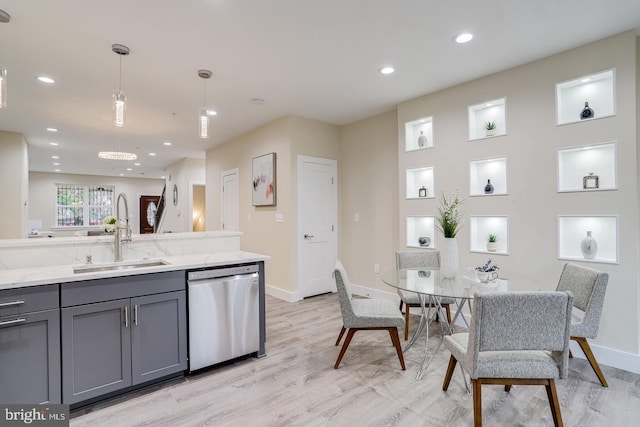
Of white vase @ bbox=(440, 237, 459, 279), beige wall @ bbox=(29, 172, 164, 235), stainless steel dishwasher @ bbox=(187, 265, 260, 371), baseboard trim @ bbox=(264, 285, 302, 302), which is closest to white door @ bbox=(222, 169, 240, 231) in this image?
baseboard trim @ bbox=(264, 285, 302, 302)

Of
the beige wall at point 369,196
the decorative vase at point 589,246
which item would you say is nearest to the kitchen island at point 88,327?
the beige wall at point 369,196

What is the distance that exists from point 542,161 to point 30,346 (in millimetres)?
4241

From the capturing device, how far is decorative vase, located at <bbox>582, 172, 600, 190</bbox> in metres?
2.70

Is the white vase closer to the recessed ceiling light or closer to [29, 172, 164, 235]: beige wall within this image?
the recessed ceiling light

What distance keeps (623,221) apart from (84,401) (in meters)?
4.26

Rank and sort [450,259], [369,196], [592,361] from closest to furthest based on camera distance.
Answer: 1. [592,361]
2. [450,259]
3. [369,196]

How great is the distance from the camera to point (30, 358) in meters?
1.88

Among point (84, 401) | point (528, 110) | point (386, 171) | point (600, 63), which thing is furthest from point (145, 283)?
point (600, 63)

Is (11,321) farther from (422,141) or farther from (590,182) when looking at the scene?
(590,182)

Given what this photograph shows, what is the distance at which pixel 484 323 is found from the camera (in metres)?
1.66

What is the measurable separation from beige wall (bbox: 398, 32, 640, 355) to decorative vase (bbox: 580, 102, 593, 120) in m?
0.09

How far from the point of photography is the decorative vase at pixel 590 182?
2.70 meters

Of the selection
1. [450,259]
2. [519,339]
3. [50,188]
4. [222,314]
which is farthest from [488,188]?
[50,188]

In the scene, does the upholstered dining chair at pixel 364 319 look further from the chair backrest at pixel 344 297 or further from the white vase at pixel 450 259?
the white vase at pixel 450 259
